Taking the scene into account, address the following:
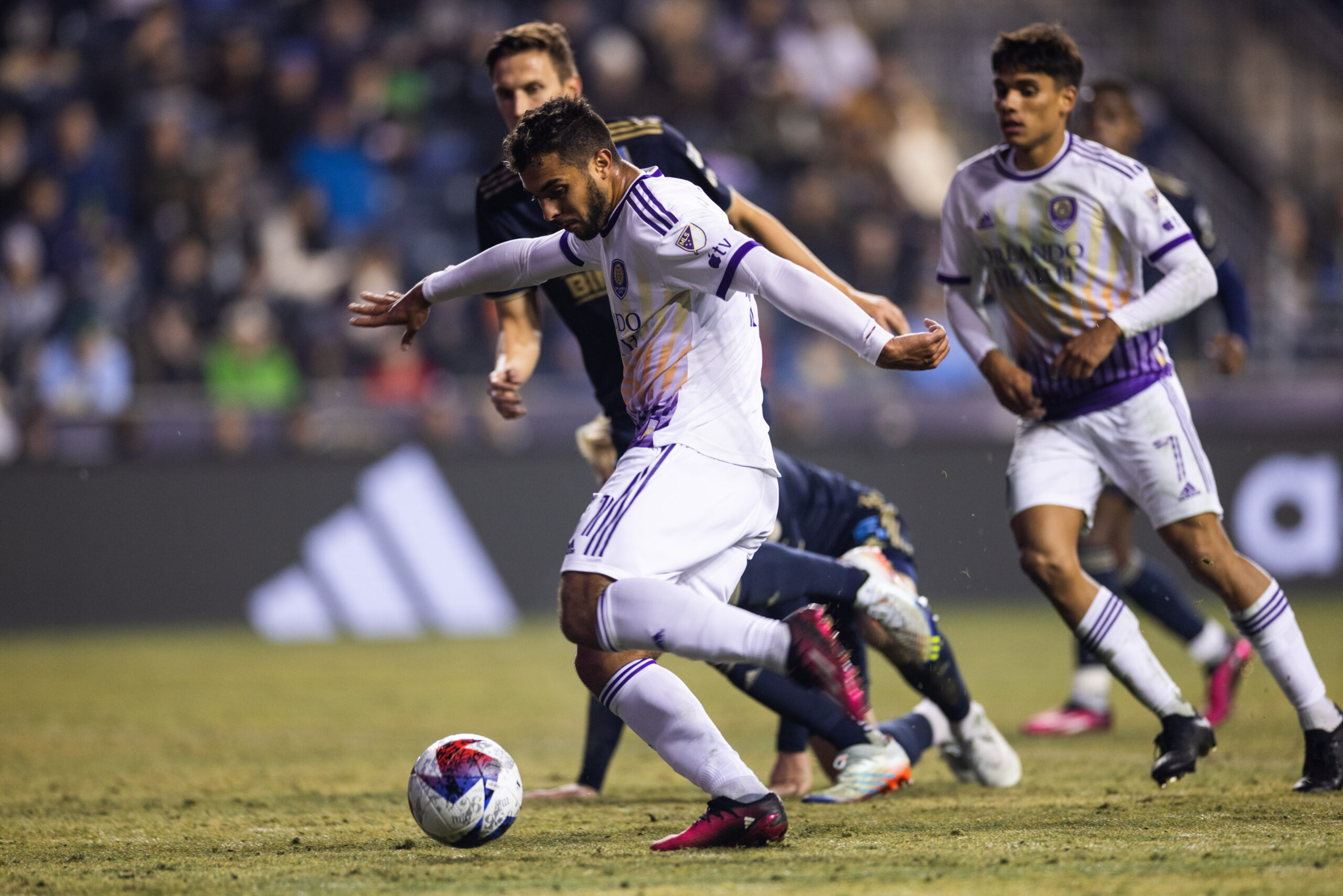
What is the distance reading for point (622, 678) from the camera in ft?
13.9

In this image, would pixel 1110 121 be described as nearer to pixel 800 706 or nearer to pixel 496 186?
pixel 496 186

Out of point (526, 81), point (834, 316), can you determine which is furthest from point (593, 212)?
point (526, 81)

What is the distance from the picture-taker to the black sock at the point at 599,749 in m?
5.53

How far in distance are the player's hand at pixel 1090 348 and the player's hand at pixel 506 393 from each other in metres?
1.83

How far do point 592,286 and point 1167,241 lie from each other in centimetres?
191

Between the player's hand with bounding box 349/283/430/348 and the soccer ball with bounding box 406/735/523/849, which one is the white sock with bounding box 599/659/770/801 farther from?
the player's hand with bounding box 349/283/430/348

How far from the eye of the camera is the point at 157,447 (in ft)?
38.4

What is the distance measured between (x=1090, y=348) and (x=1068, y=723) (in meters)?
2.51

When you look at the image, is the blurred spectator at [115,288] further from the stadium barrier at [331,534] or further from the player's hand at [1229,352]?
the player's hand at [1229,352]

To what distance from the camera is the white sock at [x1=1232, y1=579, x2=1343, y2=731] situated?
509 cm

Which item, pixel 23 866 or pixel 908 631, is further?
pixel 908 631

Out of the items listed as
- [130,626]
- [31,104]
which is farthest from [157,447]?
[31,104]

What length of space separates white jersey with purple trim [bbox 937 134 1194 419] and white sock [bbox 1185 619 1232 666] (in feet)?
7.29

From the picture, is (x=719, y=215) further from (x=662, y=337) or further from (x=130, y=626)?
(x=130, y=626)
